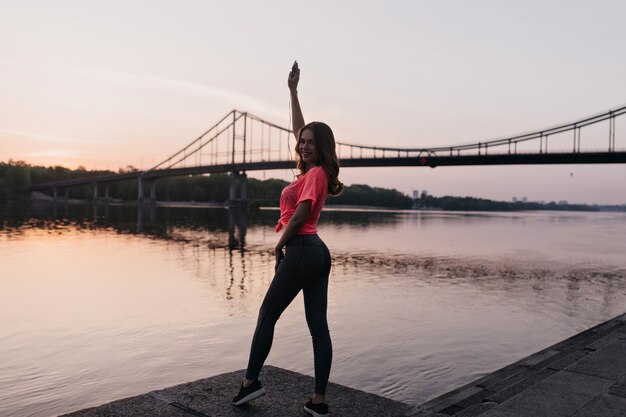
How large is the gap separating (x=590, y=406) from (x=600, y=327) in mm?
4347

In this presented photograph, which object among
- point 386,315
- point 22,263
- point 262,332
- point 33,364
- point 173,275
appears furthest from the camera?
point 22,263

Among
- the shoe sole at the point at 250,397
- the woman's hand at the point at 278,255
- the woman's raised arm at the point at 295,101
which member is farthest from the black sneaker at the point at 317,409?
the woman's raised arm at the point at 295,101

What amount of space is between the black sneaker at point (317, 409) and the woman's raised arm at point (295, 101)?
2.04 m

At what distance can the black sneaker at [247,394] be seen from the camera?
3713 mm

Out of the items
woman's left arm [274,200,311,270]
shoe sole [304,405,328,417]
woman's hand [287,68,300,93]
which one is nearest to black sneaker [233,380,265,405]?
shoe sole [304,405,328,417]

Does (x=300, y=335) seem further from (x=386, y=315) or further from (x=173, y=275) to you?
(x=173, y=275)

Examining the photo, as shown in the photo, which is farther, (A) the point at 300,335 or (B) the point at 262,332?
(A) the point at 300,335

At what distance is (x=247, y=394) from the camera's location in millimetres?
3725

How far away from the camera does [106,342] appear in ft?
25.9

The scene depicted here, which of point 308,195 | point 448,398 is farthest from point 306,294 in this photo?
point 448,398

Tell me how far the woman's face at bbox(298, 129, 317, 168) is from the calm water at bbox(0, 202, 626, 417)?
3329 mm

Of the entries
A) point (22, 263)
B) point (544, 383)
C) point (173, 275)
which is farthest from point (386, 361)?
point (22, 263)

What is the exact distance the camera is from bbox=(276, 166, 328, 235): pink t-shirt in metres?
3.52

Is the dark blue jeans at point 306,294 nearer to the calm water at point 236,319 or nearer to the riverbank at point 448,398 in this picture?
the riverbank at point 448,398
